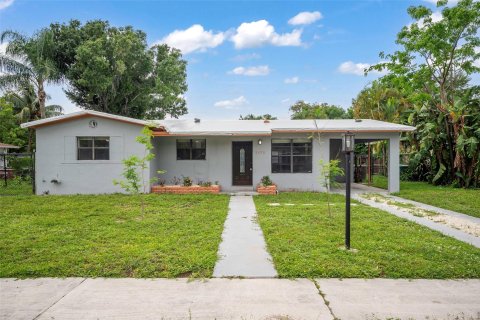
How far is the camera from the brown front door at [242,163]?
13805 mm

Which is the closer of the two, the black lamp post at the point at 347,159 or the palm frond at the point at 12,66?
the black lamp post at the point at 347,159

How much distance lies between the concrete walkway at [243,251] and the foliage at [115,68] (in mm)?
18415

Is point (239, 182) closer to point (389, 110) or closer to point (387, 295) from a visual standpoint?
point (387, 295)

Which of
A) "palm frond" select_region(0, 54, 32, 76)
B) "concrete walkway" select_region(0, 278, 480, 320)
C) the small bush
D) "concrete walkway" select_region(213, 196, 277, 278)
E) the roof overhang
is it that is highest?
"palm frond" select_region(0, 54, 32, 76)

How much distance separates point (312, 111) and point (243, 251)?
32650mm

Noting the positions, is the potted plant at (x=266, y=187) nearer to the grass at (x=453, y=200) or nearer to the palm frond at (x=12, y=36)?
the grass at (x=453, y=200)

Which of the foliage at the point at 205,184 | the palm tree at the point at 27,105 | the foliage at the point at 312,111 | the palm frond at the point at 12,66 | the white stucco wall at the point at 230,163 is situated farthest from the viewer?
the foliage at the point at 312,111

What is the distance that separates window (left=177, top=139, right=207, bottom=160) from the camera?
13.7 metres

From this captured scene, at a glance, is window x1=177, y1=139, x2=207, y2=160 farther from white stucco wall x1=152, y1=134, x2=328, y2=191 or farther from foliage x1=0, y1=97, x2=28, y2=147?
foliage x1=0, y1=97, x2=28, y2=147

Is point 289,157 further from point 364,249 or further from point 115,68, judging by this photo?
point 115,68

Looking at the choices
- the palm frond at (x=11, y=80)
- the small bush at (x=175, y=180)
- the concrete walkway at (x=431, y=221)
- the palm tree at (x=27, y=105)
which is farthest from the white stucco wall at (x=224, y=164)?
the palm tree at (x=27, y=105)

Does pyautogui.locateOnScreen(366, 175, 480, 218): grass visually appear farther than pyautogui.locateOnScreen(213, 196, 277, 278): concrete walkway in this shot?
Yes

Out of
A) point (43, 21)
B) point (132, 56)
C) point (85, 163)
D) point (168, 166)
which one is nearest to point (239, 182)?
point (168, 166)

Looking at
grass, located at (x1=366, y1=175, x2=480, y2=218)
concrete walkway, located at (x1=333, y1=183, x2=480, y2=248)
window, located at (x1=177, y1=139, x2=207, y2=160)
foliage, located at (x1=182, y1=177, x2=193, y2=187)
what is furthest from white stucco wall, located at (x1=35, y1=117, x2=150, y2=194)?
grass, located at (x1=366, y1=175, x2=480, y2=218)
